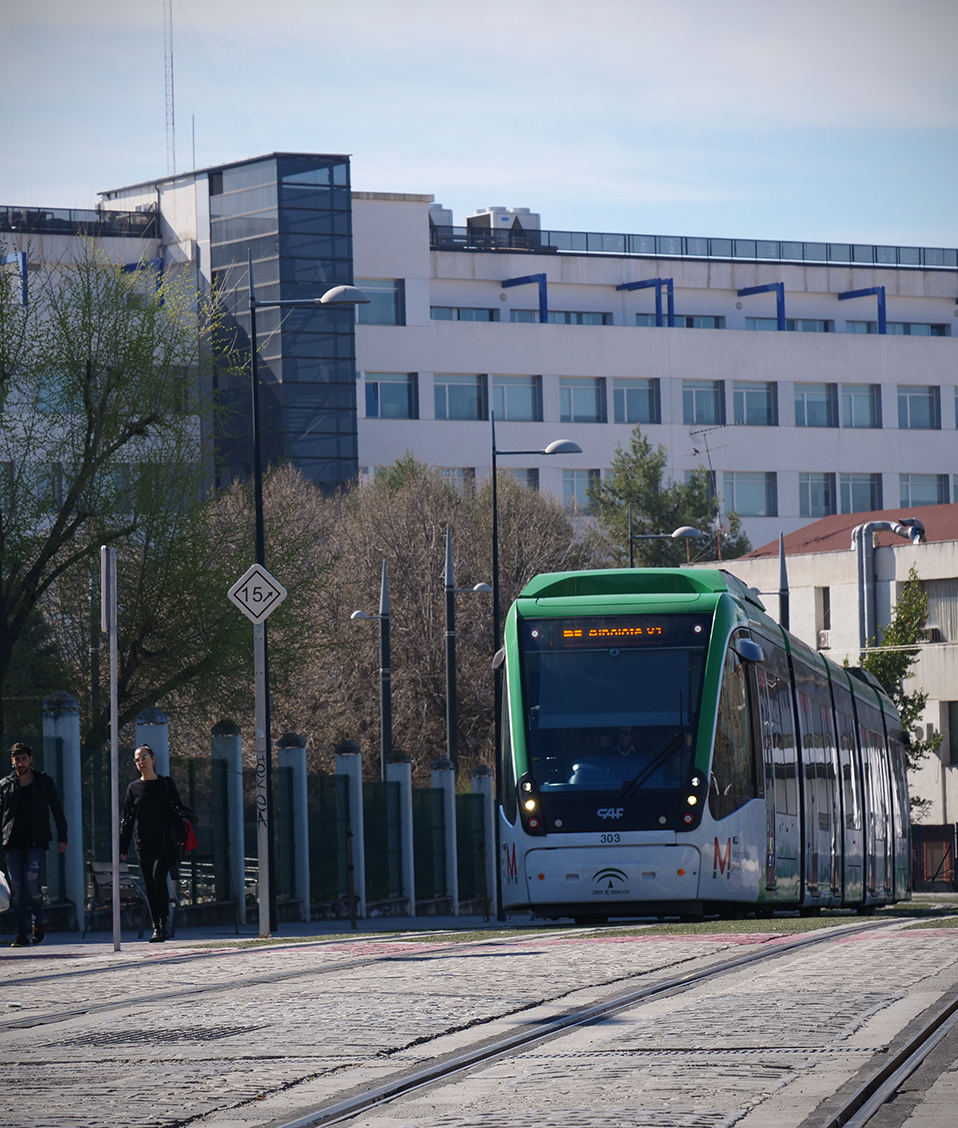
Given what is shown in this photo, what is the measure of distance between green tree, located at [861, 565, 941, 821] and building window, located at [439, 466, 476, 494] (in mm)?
17057

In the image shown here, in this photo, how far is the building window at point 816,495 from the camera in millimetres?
93500

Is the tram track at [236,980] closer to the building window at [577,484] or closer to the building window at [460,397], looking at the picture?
the building window at [460,397]

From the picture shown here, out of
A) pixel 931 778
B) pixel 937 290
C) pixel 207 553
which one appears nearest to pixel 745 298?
pixel 937 290

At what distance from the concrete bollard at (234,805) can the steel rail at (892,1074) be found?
15109 mm

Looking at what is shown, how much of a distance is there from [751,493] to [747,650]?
74393 millimetres

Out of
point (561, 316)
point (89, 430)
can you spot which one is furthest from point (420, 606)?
point (561, 316)

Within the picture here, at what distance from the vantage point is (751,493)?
304 feet

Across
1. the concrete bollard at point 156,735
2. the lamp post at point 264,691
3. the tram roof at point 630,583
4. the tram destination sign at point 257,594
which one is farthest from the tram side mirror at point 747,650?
the concrete bollard at point 156,735

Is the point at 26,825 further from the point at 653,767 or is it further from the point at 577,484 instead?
the point at 577,484

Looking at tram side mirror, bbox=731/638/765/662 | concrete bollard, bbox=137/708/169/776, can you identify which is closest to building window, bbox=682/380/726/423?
concrete bollard, bbox=137/708/169/776

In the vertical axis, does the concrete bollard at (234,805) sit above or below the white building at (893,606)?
below

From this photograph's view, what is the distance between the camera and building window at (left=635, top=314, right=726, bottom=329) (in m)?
93.4

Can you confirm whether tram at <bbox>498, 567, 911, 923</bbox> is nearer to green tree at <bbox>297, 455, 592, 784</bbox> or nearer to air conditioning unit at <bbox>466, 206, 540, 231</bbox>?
green tree at <bbox>297, 455, 592, 784</bbox>

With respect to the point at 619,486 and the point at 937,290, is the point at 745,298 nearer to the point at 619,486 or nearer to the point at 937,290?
the point at 937,290
